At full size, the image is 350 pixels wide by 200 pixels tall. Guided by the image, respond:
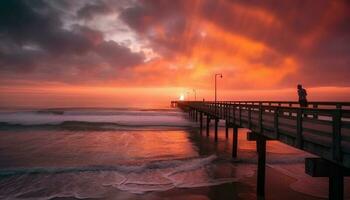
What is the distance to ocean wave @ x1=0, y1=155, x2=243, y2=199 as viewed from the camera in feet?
44.4

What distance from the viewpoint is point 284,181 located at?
15.1 metres

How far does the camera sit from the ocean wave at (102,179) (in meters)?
13.5

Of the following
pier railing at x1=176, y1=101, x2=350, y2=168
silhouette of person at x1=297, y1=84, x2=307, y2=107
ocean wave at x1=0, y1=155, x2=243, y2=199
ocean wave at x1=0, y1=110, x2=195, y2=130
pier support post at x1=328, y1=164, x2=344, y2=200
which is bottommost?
ocean wave at x1=0, y1=155, x2=243, y2=199

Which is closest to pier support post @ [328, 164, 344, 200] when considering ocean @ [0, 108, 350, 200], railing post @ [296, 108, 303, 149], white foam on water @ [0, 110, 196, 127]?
railing post @ [296, 108, 303, 149]

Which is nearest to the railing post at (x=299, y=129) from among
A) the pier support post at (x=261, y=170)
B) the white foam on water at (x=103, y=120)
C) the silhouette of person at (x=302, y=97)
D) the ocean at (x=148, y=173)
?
the pier support post at (x=261, y=170)

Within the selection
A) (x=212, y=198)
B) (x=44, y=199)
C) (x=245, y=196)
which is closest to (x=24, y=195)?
(x=44, y=199)

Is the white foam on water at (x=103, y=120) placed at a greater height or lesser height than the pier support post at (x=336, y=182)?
lesser

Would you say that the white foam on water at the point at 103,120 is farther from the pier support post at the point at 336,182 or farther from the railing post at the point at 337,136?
the railing post at the point at 337,136

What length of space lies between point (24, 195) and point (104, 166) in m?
5.91

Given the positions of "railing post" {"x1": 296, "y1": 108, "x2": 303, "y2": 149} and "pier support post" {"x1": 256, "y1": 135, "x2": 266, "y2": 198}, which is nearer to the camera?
"railing post" {"x1": 296, "y1": 108, "x2": 303, "y2": 149}

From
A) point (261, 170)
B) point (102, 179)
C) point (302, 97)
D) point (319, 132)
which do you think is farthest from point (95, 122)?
point (319, 132)

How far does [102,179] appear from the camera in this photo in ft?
51.1

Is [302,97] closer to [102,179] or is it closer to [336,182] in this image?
[336,182]

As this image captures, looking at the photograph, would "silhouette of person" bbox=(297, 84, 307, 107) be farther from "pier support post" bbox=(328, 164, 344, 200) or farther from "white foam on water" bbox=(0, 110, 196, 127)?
"white foam on water" bbox=(0, 110, 196, 127)
